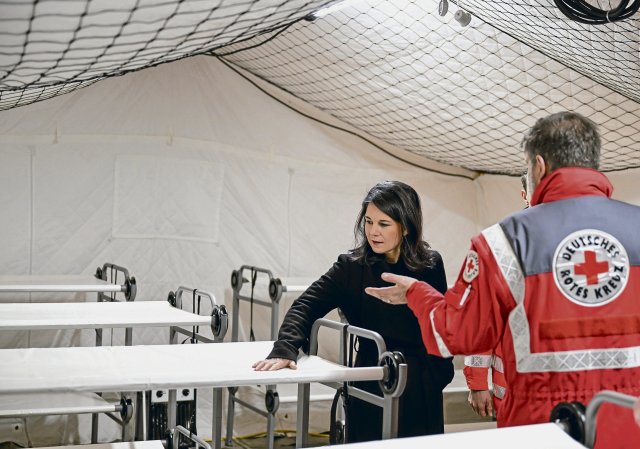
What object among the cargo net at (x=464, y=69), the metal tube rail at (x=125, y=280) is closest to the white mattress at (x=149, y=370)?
the metal tube rail at (x=125, y=280)

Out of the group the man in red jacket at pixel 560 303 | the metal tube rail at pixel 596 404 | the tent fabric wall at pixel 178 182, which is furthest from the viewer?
the tent fabric wall at pixel 178 182

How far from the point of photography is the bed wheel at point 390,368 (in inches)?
76.1

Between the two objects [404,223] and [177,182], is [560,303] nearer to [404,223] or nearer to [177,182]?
[404,223]

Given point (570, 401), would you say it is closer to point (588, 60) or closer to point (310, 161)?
point (588, 60)

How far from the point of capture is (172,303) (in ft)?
10.5

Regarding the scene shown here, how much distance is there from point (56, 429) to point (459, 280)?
2728 mm

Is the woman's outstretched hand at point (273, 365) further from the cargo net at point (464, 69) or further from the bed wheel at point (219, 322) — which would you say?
the cargo net at point (464, 69)

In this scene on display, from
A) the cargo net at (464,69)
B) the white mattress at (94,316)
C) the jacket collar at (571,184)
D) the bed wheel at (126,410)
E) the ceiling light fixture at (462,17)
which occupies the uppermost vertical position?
the ceiling light fixture at (462,17)

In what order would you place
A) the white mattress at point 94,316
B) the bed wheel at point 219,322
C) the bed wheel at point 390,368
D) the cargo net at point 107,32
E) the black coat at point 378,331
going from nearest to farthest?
the cargo net at point 107,32 → the bed wheel at point 390,368 → the black coat at point 378,331 → the white mattress at point 94,316 → the bed wheel at point 219,322

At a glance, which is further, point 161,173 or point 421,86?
point 161,173

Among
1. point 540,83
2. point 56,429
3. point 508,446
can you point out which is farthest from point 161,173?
point 508,446

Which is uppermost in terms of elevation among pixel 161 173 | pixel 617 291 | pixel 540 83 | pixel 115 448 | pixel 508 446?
pixel 540 83

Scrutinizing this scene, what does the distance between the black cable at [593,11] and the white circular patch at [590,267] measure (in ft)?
4.08

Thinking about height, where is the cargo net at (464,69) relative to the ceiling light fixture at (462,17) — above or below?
below
